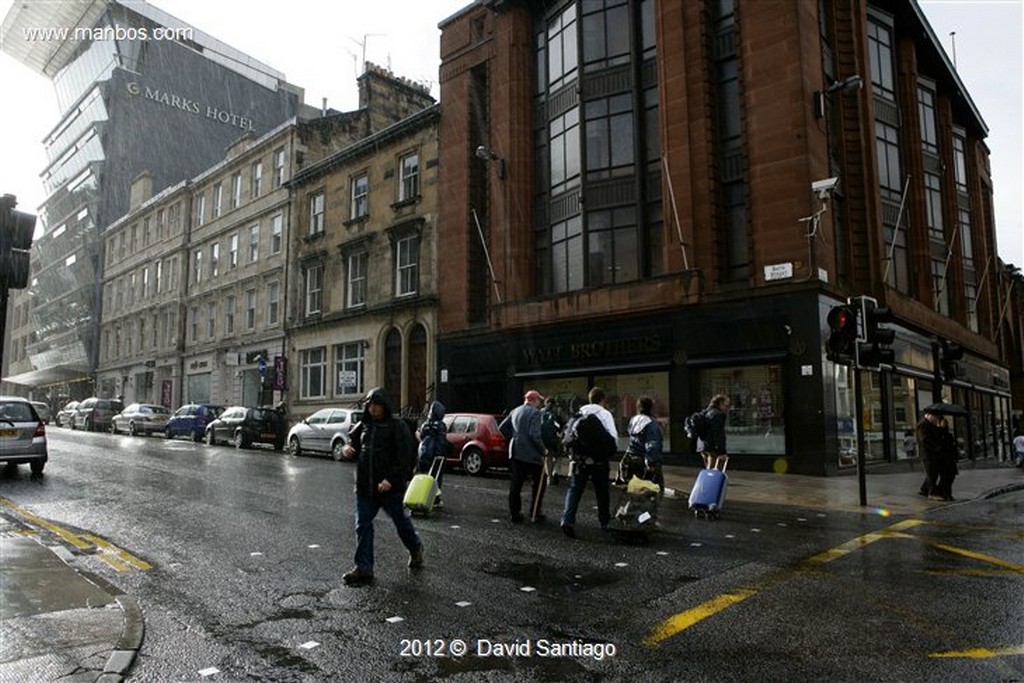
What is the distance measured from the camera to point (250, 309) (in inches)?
1465

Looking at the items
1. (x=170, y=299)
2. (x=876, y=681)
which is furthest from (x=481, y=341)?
(x=170, y=299)

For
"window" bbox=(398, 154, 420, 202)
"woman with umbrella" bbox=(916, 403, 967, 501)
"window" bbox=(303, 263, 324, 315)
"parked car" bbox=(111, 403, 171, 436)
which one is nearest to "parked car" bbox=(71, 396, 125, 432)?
"parked car" bbox=(111, 403, 171, 436)

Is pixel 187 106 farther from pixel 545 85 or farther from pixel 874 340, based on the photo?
pixel 874 340

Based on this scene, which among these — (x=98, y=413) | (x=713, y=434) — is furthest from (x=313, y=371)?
(x=713, y=434)

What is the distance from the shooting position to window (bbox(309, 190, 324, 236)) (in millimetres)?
33406

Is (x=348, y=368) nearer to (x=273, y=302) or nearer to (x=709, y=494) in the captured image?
(x=273, y=302)

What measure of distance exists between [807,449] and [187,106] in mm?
64098

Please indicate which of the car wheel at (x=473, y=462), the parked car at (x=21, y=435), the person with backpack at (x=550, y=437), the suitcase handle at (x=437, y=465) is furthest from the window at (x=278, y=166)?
the suitcase handle at (x=437, y=465)

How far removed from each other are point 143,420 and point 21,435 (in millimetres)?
18981

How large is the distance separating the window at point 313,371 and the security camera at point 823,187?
22.4 meters

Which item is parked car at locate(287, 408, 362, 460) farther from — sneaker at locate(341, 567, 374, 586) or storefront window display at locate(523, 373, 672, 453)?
sneaker at locate(341, 567, 374, 586)

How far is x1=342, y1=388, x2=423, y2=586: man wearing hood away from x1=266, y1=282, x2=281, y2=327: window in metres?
30.5

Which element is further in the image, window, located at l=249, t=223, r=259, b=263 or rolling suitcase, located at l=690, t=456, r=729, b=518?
window, located at l=249, t=223, r=259, b=263

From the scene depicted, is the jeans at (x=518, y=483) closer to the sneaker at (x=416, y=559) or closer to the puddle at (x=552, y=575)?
the puddle at (x=552, y=575)
